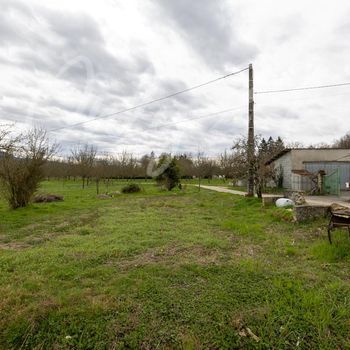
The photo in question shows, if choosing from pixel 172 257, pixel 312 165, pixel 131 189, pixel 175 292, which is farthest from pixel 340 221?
pixel 131 189

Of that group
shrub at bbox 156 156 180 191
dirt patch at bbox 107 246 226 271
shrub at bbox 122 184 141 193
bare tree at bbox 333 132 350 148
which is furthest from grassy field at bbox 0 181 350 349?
bare tree at bbox 333 132 350 148

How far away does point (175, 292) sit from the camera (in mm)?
3320

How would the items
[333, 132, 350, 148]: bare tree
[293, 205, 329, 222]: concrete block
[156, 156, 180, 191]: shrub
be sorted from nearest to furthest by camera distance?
[293, 205, 329, 222]: concrete block → [156, 156, 180, 191]: shrub → [333, 132, 350, 148]: bare tree

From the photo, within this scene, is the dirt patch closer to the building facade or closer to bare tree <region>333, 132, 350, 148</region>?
the building facade

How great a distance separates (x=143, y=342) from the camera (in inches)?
97.3

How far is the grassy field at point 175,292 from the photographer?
2535 millimetres

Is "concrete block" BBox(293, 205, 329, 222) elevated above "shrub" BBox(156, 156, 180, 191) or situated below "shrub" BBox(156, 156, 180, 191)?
below

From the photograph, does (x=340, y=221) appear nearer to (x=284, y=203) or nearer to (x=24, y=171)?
(x=284, y=203)

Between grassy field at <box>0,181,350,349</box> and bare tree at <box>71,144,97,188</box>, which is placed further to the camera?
bare tree at <box>71,144,97,188</box>

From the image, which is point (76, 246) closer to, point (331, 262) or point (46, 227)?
point (46, 227)

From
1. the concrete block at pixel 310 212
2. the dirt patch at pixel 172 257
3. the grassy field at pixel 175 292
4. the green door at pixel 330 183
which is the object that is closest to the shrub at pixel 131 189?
the green door at pixel 330 183

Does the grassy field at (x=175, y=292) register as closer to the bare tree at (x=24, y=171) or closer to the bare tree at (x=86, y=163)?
the bare tree at (x=24, y=171)

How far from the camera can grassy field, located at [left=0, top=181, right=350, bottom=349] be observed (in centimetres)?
254

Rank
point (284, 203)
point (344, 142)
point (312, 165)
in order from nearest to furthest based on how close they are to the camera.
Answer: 1. point (284, 203)
2. point (312, 165)
3. point (344, 142)
